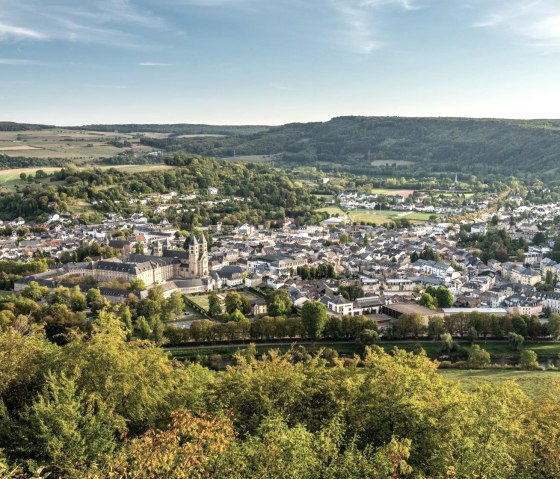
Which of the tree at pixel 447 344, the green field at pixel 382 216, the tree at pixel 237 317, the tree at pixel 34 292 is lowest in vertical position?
the green field at pixel 382 216

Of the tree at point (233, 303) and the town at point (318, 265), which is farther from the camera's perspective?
the town at point (318, 265)

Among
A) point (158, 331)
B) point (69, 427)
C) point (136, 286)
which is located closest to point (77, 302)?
point (136, 286)

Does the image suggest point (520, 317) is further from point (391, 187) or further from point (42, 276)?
point (391, 187)

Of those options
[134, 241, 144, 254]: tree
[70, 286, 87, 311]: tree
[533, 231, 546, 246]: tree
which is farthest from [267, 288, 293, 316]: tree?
[533, 231, 546, 246]: tree

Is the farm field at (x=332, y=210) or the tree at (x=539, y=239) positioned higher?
the tree at (x=539, y=239)

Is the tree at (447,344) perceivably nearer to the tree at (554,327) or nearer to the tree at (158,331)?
the tree at (554,327)

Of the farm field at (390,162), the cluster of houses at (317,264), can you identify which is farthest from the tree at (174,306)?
the farm field at (390,162)

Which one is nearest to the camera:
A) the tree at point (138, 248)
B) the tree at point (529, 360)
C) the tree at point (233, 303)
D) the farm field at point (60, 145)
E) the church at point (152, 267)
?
the tree at point (529, 360)

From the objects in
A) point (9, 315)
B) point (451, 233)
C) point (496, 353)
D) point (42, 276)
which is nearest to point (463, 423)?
point (496, 353)
